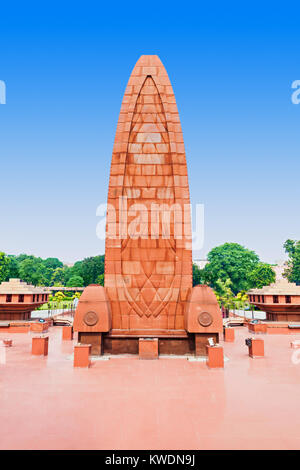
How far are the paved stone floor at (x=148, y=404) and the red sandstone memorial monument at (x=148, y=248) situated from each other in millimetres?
1420

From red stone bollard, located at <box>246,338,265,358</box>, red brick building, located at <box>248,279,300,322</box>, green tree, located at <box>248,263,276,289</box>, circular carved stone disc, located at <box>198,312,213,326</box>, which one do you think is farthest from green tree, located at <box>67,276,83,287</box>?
red stone bollard, located at <box>246,338,265,358</box>

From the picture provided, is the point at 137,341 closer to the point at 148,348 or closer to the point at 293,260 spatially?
the point at 148,348

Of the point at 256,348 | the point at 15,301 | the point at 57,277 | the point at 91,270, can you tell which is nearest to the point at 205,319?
the point at 256,348

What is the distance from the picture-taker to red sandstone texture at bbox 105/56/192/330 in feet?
44.5

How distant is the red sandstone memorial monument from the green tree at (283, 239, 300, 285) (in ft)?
169

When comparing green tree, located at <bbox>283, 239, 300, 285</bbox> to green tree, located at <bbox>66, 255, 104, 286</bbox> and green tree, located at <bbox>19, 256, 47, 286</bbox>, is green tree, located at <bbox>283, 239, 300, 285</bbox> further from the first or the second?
green tree, located at <bbox>19, 256, 47, 286</bbox>

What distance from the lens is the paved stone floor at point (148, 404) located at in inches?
220

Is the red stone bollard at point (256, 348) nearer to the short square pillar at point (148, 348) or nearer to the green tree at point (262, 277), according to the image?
the short square pillar at point (148, 348)

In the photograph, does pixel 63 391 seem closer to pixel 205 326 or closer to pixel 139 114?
pixel 205 326

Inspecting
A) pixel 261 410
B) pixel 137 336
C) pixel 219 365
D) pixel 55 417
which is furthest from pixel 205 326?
pixel 55 417

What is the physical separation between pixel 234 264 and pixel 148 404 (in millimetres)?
55513

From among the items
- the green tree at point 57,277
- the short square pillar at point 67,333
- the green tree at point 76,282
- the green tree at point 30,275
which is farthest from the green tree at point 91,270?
the short square pillar at point 67,333

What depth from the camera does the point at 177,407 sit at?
716cm

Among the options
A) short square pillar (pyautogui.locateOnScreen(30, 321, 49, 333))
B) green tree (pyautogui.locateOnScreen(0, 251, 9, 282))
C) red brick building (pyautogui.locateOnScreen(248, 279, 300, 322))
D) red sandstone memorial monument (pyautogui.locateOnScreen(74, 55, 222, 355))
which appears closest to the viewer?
red sandstone memorial monument (pyautogui.locateOnScreen(74, 55, 222, 355))
